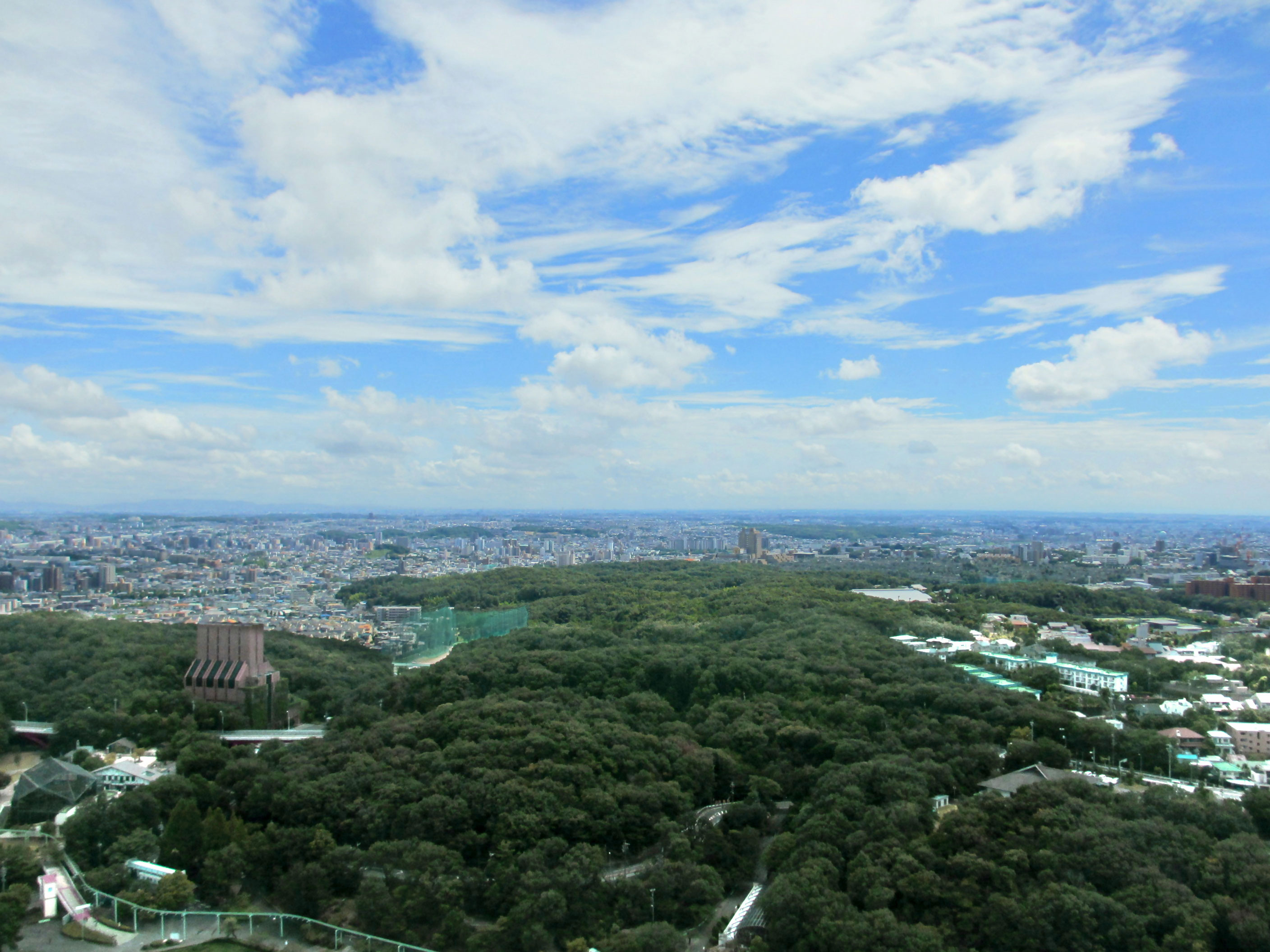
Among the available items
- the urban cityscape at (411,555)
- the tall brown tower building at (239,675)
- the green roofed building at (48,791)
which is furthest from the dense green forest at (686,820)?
the urban cityscape at (411,555)

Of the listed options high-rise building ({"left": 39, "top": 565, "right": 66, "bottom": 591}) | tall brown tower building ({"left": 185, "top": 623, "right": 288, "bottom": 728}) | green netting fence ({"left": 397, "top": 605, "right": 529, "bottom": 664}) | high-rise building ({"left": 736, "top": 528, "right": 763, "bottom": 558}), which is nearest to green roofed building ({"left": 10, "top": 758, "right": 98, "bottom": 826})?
tall brown tower building ({"left": 185, "top": 623, "right": 288, "bottom": 728})

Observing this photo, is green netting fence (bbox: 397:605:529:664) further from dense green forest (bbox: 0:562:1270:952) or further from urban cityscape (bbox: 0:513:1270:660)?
dense green forest (bbox: 0:562:1270:952)

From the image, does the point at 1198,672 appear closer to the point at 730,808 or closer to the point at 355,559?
the point at 730,808

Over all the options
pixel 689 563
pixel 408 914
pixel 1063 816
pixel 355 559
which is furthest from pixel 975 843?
pixel 355 559

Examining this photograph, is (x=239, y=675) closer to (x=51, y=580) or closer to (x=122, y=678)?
(x=122, y=678)

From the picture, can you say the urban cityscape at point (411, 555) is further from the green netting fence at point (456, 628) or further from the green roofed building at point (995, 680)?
the green roofed building at point (995, 680)

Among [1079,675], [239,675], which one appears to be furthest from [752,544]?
[239,675]
